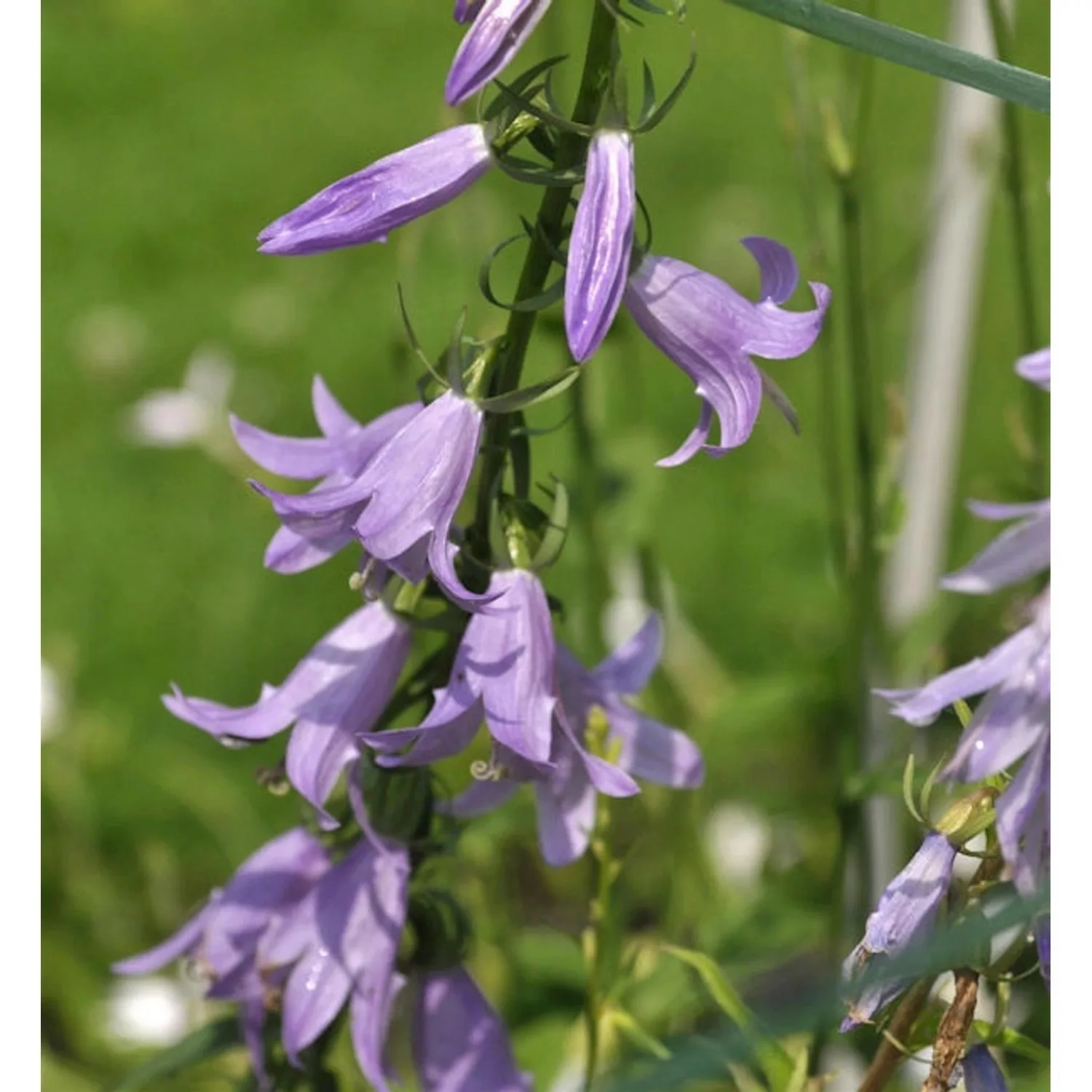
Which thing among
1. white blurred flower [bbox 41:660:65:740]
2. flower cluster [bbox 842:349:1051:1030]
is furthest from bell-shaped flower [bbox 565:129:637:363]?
white blurred flower [bbox 41:660:65:740]

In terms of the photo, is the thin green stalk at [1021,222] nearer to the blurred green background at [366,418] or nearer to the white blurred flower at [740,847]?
the blurred green background at [366,418]

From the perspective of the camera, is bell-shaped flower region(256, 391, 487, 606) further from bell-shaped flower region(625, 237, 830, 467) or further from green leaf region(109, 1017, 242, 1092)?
green leaf region(109, 1017, 242, 1092)

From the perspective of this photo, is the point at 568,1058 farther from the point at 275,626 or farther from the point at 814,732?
the point at 275,626

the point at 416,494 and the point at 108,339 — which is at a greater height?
the point at 416,494

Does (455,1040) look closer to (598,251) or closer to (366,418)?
(598,251)

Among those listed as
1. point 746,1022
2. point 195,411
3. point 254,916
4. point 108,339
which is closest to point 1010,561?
point 746,1022

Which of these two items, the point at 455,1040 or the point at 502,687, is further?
the point at 455,1040

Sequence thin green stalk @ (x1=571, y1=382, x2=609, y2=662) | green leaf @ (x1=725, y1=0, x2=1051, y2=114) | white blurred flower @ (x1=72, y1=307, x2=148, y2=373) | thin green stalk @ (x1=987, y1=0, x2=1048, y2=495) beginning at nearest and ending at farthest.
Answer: green leaf @ (x1=725, y1=0, x2=1051, y2=114)
thin green stalk @ (x1=987, y1=0, x2=1048, y2=495)
thin green stalk @ (x1=571, y1=382, x2=609, y2=662)
white blurred flower @ (x1=72, y1=307, x2=148, y2=373)
